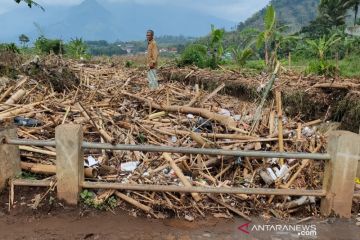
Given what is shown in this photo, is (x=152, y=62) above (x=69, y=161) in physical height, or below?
above

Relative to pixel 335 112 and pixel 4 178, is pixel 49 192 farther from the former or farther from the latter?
pixel 335 112

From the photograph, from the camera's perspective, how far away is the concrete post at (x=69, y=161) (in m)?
4.71

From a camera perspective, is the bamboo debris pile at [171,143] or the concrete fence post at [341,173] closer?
the concrete fence post at [341,173]

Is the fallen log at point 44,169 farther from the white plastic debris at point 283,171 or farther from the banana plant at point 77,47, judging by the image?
the banana plant at point 77,47

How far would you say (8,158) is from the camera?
501 centimetres

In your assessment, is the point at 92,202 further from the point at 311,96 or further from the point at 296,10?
the point at 296,10

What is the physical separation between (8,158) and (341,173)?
3908 millimetres

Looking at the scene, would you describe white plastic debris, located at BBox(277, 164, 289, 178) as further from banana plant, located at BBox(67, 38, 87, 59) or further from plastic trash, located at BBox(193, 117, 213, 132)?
banana plant, located at BBox(67, 38, 87, 59)

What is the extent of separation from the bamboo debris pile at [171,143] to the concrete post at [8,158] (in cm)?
29

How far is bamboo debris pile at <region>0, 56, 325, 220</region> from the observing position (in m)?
5.09

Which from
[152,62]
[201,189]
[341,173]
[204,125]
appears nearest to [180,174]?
[201,189]

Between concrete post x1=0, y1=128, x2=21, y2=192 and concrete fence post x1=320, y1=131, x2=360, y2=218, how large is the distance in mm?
3743

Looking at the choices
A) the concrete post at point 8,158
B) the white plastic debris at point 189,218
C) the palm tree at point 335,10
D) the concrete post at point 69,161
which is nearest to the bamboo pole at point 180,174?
the white plastic debris at point 189,218

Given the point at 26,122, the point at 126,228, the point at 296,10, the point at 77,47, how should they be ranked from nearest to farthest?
the point at 126,228 → the point at 26,122 → the point at 77,47 → the point at 296,10
